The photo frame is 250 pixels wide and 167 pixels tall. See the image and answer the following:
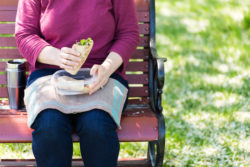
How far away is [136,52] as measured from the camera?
3.26 meters

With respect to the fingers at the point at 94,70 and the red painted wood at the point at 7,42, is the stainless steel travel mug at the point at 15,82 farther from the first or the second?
the fingers at the point at 94,70

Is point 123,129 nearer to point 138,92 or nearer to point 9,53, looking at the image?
point 138,92

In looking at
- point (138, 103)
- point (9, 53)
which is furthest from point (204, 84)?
point (9, 53)

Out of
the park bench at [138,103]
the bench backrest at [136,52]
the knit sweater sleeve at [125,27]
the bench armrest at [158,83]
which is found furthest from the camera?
the bench backrest at [136,52]

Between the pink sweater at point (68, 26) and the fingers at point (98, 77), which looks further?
the pink sweater at point (68, 26)

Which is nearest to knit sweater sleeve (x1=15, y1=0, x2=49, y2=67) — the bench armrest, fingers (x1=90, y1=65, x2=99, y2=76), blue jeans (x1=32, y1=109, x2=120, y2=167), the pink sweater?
the pink sweater

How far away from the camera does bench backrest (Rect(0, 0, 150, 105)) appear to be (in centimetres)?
315

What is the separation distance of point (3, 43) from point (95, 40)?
2.68 feet

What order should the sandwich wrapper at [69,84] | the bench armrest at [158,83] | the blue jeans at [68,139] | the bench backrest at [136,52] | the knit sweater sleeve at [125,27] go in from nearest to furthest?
the blue jeans at [68,139], the sandwich wrapper at [69,84], the bench armrest at [158,83], the knit sweater sleeve at [125,27], the bench backrest at [136,52]

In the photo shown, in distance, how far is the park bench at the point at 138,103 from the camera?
254cm

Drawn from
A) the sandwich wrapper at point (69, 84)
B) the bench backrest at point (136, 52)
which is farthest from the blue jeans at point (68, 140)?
the bench backrest at point (136, 52)

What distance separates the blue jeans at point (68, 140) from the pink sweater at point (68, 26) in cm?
50

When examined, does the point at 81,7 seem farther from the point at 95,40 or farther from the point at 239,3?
the point at 239,3

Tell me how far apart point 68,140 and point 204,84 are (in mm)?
2816
